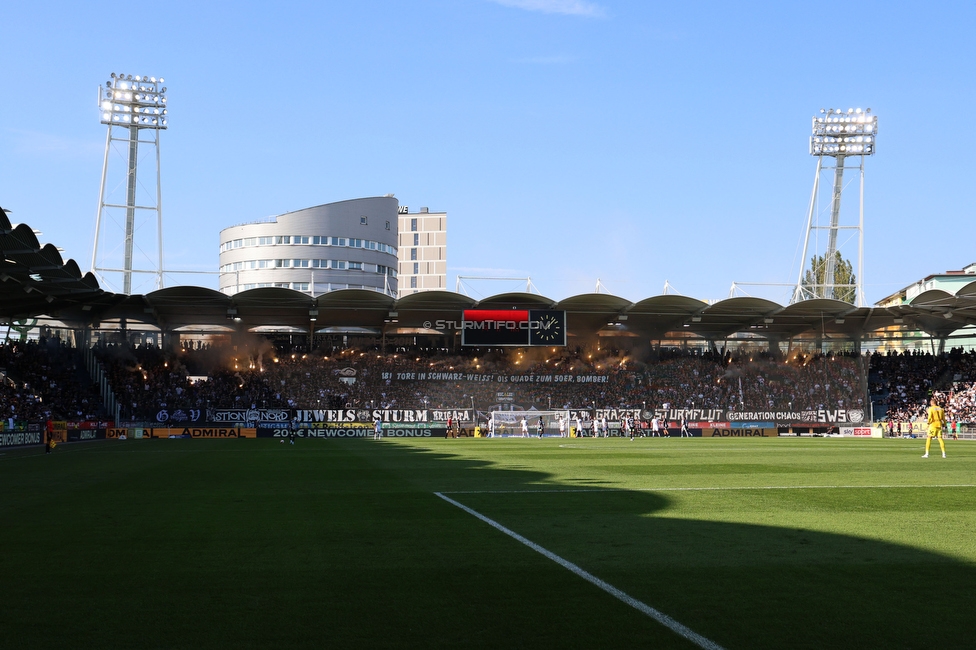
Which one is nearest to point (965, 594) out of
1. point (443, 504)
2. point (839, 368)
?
point (443, 504)

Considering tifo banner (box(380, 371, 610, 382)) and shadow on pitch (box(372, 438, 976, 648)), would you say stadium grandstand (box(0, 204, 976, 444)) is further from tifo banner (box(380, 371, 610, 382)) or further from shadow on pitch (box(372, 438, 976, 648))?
shadow on pitch (box(372, 438, 976, 648))

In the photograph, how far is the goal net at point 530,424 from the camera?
58.8 meters

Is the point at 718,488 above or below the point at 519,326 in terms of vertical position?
below

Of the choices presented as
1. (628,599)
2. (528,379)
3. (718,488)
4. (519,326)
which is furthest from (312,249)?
(628,599)

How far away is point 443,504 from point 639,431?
44.4m

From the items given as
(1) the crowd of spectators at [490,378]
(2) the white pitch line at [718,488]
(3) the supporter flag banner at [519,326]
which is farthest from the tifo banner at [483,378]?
(2) the white pitch line at [718,488]

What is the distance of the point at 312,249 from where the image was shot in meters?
118

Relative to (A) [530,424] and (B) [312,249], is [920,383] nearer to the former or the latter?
(A) [530,424]

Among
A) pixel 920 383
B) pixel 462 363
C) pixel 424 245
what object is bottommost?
pixel 920 383

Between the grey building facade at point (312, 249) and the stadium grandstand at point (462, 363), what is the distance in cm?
4805

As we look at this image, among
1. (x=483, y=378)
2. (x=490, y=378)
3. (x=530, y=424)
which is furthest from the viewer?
(x=490, y=378)

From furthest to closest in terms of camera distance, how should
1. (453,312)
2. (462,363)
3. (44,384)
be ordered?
(462,363) < (453,312) < (44,384)

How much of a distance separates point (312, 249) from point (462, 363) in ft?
187

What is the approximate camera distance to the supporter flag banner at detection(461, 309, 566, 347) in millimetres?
62594
